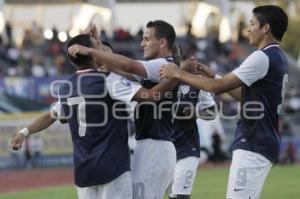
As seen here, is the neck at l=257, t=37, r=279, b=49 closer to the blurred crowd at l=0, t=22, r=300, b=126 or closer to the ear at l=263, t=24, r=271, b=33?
the ear at l=263, t=24, r=271, b=33

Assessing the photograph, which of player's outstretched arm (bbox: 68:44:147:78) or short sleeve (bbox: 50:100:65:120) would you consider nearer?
player's outstretched arm (bbox: 68:44:147:78)

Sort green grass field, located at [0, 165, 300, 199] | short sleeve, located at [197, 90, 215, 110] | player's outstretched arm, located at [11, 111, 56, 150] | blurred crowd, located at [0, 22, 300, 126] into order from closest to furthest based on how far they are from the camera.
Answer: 1. player's outstretched arm, located at [11, 111, 56, 150]
2. short sleeve, located at [197, 90, 215, 110]
3. green grass field, located at [0, 165, 300, 199]
4. blurred crowd, located at [0, 22, 300, 126]

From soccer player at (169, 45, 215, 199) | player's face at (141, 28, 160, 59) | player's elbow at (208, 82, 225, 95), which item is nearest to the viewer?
player's elbow at (208, 82, 225, 95)

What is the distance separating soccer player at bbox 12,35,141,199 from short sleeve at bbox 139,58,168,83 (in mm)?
290

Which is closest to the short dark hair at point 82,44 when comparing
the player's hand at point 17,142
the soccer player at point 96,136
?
the soccer player at point 96,136

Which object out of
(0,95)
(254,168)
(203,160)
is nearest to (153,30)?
(254,168)

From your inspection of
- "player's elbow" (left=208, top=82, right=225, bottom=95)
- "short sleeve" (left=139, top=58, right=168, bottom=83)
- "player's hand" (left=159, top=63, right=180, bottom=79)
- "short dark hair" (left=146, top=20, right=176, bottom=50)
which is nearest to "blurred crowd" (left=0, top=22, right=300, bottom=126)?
"short dark hair" (left=146, top=20, right=176, bottom=50)

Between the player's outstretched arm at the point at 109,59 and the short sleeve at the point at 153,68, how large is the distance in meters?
0.20

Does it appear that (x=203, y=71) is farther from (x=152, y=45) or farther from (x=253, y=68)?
(x=253, y=68)

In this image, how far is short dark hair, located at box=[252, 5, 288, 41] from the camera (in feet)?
25.0

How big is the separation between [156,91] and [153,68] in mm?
333

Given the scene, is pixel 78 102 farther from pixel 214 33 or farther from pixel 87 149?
pixel 214 33

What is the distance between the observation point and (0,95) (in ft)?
92.3

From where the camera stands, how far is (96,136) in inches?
291
